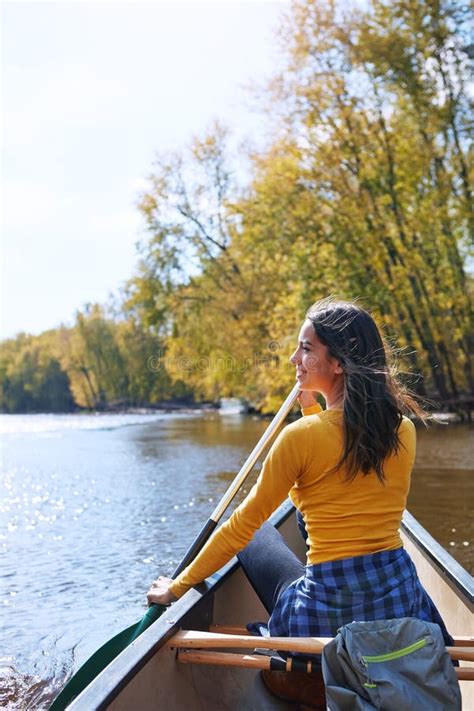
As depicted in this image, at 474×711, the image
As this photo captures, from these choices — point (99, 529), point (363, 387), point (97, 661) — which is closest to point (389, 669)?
point (363, 387)

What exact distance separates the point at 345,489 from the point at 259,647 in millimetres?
470

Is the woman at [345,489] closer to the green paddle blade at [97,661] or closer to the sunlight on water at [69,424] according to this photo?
the green paddle blade at [97,661]

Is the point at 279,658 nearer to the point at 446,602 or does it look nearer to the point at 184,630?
the point at 184,630

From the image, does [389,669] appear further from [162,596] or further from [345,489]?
[162,596]

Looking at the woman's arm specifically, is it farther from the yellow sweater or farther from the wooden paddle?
the wooden paddle

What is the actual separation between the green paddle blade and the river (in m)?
0.93

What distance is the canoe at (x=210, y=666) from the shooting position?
1.92 m

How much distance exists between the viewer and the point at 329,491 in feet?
6.91

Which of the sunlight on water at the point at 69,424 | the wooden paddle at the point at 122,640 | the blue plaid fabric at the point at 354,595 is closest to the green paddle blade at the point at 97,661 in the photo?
the wooden paddle at the point at 122,640

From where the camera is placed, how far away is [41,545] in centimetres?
685

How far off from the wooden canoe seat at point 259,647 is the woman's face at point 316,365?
2.21 feet

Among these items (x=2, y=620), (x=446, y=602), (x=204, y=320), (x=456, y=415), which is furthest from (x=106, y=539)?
(x=204, y=320)

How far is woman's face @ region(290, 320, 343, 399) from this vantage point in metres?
2.25

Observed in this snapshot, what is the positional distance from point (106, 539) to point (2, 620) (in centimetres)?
226
